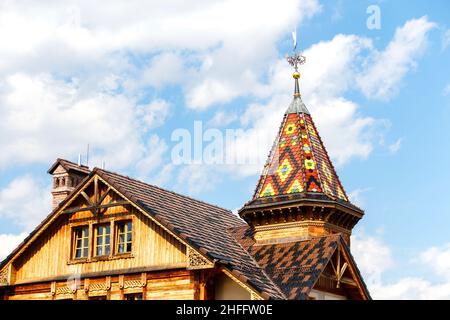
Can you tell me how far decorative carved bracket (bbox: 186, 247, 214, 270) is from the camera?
82.2 ft

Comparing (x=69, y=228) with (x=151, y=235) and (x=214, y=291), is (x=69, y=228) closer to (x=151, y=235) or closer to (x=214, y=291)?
(x=151, y=235)

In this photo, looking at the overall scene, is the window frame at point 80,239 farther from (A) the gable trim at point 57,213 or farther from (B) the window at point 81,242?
(A) the gable trim at point 57,213

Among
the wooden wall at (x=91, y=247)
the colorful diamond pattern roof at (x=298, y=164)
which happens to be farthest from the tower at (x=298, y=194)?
the wooden wall at (x=91, y=247)

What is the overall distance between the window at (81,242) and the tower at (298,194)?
6.27 meters

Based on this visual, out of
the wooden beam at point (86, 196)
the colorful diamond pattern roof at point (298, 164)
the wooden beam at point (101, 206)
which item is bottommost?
the wooden beam at point (101, 206)

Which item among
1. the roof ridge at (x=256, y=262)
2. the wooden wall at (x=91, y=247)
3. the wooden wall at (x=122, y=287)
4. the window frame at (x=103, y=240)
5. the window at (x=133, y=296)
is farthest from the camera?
the window frame at (x=103, y=240)

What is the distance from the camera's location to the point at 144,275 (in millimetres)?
26719

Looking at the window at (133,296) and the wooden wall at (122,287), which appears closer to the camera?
the wooden wall at (122,287)

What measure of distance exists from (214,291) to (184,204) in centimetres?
525

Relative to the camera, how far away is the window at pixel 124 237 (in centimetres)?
2760
